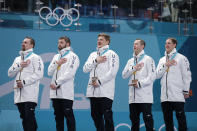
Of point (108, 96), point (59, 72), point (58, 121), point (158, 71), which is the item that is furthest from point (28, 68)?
point (158, 71)

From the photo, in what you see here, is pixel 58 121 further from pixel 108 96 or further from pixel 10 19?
pixel 10 19

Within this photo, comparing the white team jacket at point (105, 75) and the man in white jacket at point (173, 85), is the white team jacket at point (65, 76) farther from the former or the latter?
the man in white jacket at point (173, 85)

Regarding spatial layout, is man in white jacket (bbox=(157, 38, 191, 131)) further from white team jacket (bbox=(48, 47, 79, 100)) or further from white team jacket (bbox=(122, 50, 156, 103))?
white team jacket (bbox=(48, 47, 79, 100))

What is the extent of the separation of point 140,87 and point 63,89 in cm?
138

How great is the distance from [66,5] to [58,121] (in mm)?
3697

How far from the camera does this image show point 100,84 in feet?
22.9

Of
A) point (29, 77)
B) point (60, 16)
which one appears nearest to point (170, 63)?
point (29, 77)

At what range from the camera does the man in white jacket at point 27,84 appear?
690 cm

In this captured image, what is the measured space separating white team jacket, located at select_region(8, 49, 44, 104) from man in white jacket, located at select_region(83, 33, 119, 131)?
2.90 ft

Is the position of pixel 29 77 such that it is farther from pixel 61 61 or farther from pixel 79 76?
pixel 79 76

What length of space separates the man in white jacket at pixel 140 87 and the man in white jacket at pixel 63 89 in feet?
3.42

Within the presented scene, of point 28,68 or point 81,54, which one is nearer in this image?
point 28,68

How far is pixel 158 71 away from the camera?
7512mm

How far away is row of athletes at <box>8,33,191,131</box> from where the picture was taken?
6.95 metres
